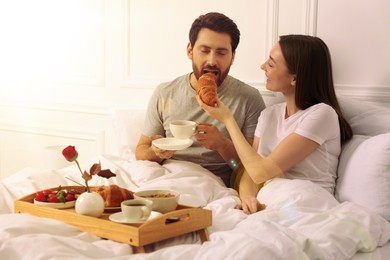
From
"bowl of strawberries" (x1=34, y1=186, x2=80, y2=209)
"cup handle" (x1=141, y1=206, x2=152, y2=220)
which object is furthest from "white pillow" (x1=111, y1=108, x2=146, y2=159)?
"cup handle" (x1=141, y1=206, x2=152, y2=220)

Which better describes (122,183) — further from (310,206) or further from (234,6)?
(234,6)

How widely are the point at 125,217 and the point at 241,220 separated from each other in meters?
0.43

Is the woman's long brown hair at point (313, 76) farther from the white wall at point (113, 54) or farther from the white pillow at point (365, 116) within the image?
the white wall at point (113, 54)

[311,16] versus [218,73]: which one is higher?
[311,16]

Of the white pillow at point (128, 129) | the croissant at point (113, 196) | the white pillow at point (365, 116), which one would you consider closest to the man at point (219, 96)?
the white pillow at point (128, 129)

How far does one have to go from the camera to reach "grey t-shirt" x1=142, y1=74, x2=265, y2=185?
270 cm

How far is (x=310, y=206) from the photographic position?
2.01 m

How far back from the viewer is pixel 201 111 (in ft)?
8.98

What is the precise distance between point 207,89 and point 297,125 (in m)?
0.42

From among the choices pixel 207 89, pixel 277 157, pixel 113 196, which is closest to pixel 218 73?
pixel 207 89

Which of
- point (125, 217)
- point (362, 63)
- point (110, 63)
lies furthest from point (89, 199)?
point (110, 63)

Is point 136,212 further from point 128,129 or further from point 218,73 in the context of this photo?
point 128,129

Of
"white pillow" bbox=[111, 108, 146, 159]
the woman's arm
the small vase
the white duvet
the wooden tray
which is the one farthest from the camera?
"white pillow" bbox=[111, 108, 146, 159]

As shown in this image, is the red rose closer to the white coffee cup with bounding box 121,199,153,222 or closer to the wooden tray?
the wooden tray
